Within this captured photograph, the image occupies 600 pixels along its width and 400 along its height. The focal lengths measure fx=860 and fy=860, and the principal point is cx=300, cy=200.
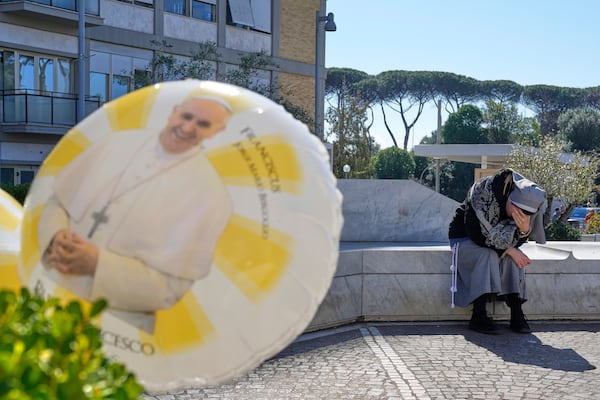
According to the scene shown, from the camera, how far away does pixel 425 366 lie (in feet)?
23.0

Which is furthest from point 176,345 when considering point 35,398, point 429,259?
point 429,259

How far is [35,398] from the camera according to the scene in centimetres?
143

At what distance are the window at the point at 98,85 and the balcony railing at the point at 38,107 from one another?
514mm

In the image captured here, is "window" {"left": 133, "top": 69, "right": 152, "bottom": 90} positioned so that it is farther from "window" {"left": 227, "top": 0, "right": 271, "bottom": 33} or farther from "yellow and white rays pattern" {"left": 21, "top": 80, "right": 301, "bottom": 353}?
"yellow and white rays pattern" {"left": 21, "top": 80, "right": 301, "bottom": 353}

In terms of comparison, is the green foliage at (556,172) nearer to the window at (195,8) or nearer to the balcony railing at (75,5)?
the window at (195,8)

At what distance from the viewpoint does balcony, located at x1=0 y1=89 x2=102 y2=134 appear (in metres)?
27.2

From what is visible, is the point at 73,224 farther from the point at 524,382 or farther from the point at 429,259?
the point at 429,259

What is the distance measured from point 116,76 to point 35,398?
2918cm

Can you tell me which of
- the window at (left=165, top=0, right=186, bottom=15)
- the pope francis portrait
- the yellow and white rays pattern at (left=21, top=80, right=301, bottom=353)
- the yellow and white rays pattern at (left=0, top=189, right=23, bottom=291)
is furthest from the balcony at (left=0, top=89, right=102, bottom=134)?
the pope francis portrait

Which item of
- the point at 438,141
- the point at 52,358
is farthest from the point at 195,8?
the point at 52,358

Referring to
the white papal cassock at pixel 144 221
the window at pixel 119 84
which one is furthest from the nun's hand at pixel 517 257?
the window at pixel 119 84

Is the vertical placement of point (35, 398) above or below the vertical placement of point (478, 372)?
above

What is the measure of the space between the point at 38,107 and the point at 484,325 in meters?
22.2

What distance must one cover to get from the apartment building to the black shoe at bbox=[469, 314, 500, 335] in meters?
20.2
